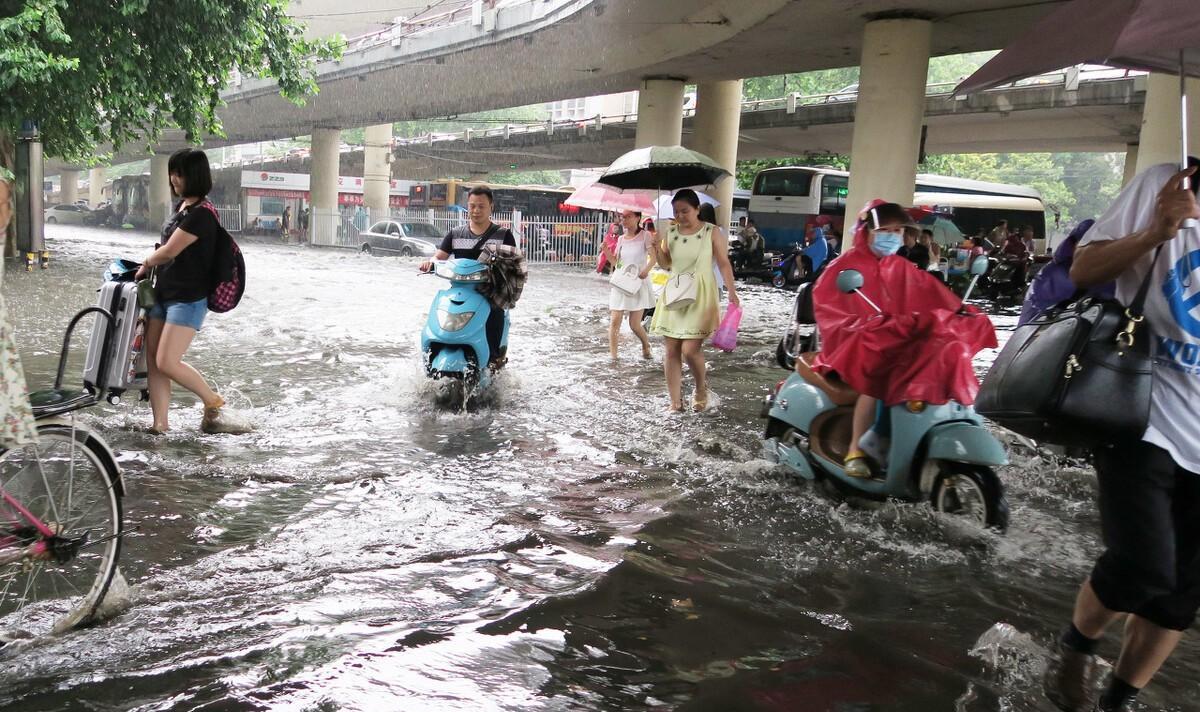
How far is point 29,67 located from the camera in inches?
466

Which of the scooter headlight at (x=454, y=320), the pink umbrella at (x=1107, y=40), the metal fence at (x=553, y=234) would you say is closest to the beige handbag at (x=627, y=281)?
the scooter headlight at (x=454, y=320)

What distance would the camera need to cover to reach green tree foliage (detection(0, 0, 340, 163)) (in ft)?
39.5

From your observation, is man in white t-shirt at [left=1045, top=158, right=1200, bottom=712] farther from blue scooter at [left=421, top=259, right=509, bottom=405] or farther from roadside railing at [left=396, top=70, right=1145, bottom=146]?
roadside railing at [left=396, top=70, right=1145, bottom=146]

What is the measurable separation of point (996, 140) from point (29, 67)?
28592 millimetres

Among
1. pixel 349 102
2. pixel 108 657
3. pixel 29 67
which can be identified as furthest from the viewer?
pixel 349 102

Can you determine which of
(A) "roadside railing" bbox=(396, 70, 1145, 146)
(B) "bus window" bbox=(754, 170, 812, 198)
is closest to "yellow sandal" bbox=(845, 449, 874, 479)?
(A) "roadside railing" bbox=(396, 70, 1145, 146)

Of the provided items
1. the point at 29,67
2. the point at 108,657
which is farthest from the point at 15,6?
the point at 108,657

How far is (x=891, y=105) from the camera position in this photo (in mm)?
14719

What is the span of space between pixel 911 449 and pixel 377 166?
43.9 metres

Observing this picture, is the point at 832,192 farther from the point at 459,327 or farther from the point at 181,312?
the point at 181,312

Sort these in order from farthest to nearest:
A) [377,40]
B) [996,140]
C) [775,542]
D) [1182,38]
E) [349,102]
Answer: [349,102]
[996,140]
[377,40]
[775,542]
[1182,38]

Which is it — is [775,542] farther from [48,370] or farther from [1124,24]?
[48,370]

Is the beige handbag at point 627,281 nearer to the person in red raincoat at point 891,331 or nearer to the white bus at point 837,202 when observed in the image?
the person in red raincoat at point 891,331

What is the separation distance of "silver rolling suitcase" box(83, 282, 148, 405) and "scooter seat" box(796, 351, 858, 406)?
370 cm
